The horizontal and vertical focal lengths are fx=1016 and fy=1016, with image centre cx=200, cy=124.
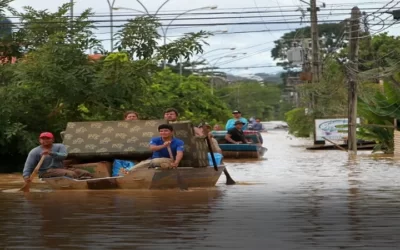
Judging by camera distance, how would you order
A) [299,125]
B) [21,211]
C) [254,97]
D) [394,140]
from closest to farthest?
[21,211]
[394,140]
[299,125]
[254,97]

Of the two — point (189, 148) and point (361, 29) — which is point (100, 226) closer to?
point (189, 148)

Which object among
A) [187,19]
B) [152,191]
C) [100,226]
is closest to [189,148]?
[152,191]

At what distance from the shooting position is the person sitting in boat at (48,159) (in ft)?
62.2

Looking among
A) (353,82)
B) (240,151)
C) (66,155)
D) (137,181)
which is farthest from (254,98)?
(66,155)

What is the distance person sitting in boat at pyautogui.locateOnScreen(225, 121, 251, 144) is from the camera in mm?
36469

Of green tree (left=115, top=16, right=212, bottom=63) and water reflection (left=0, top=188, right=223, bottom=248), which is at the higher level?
green tree (left=115, top=16, right=212, bottom=63)

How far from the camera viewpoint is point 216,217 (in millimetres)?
14273

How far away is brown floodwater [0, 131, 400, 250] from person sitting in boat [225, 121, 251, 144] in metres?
12.6

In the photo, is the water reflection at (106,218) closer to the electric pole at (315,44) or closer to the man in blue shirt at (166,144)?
the man in blue shirt at (166,144)

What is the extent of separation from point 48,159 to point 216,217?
576cm

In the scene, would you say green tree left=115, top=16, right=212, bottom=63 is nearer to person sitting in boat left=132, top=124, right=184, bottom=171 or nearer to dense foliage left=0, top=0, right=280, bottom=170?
dense foliage left=0, top=0, right=280, bottom=170

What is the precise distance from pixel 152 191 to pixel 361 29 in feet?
74.8

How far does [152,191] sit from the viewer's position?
19141mm

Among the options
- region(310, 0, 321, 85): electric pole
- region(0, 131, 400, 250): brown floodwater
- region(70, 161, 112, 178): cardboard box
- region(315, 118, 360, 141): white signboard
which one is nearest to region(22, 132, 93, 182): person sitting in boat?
region(0, 131, 400, 250): brown floodwater
